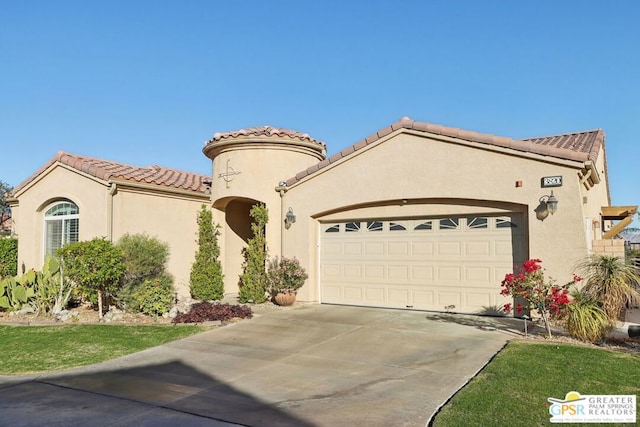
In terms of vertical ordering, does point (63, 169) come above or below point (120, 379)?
above

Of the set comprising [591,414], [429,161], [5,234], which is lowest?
[591,414]

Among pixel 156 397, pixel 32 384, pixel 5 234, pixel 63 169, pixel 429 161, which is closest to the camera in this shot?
pixel 156 397

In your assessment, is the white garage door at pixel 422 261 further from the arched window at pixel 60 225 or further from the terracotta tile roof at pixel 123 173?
the arched window at pixel 60 225

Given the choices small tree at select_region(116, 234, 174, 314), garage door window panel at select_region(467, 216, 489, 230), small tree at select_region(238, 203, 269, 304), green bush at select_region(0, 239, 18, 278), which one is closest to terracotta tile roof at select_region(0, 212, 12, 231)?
green bush at select_region(0, 239, 18, 278)

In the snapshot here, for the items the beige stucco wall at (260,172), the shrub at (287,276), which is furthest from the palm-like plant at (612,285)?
the beige stucco wall at (260,172)

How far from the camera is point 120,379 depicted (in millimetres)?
6801

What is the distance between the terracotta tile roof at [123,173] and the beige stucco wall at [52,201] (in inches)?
8.8

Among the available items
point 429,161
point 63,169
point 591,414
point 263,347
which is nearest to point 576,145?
point 429,161

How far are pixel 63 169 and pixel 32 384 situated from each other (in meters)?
10.2

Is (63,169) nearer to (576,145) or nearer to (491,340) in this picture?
(491,340)

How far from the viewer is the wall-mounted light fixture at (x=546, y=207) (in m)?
10.1

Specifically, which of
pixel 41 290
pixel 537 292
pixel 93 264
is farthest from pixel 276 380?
pixel 41 290

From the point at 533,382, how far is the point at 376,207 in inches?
291

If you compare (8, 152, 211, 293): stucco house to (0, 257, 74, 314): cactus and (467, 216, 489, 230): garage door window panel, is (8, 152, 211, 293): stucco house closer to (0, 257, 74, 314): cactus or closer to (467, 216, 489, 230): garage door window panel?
(0, 257, 74, 314): cactus
